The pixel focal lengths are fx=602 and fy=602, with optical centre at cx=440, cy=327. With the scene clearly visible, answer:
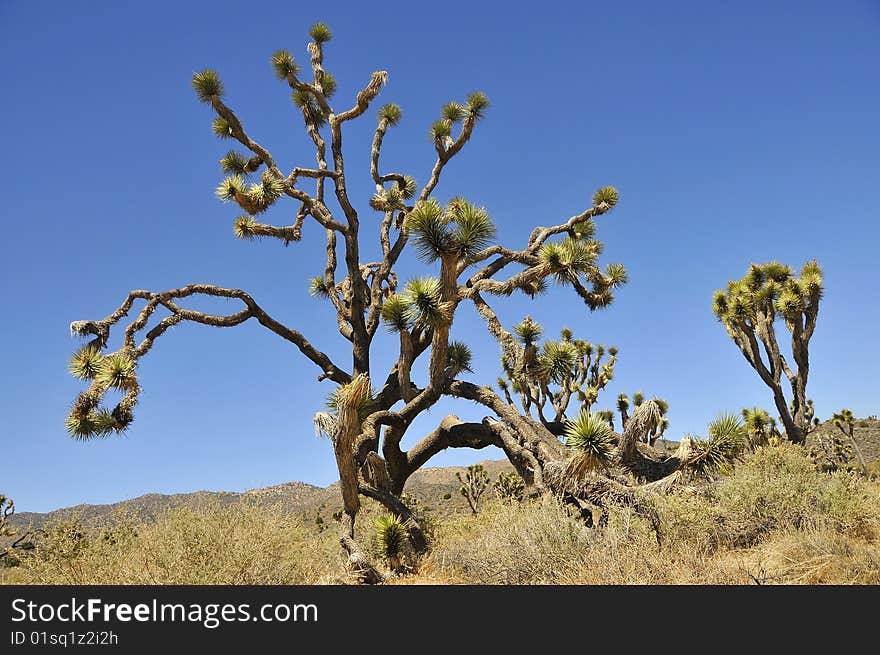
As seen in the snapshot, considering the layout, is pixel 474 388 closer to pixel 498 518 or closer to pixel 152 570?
pixel 498 518

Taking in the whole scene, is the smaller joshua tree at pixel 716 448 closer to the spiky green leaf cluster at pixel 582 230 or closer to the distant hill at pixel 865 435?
the spiky green leaf cluster at pixel 582 230

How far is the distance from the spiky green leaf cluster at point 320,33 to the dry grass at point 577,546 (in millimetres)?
10176

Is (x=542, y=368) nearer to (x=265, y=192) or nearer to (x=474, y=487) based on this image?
(x=265, y=192)

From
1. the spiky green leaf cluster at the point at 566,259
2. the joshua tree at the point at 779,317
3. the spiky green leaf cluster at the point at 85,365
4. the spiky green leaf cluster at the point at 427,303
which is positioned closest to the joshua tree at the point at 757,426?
the joshua tree at the point at 779,317

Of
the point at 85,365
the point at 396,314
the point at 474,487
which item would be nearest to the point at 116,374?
the point at 85,365

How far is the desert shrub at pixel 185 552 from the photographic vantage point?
668cm

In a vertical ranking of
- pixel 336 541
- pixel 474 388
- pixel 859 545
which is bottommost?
pixel 859 545

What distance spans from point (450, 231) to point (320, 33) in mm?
7299

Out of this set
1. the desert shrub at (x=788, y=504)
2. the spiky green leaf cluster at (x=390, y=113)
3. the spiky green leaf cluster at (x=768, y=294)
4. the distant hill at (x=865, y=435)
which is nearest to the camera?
the desert shrub at (x=788, y=504)
